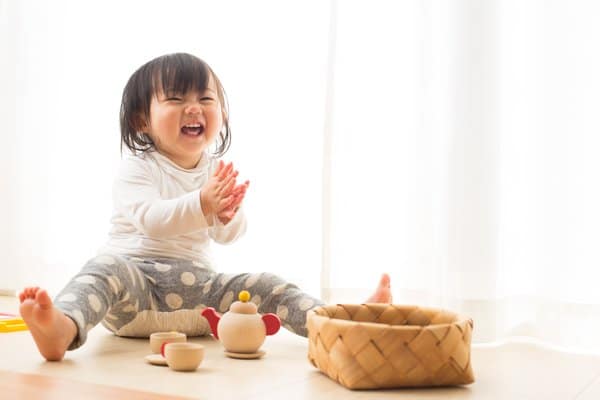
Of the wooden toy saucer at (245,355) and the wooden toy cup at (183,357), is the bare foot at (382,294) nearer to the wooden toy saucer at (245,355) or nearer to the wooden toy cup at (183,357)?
the wooden toy saucer at (245,355)

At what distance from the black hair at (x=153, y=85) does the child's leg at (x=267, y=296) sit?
316 mm

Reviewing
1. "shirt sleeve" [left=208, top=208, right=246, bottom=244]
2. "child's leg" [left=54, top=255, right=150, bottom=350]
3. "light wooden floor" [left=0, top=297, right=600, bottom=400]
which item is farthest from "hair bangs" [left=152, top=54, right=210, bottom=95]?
"light wooden floor" [left=0, top=297, right=600, bottom=400]

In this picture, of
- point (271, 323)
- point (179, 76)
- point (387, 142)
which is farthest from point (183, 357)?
point (387, 142)

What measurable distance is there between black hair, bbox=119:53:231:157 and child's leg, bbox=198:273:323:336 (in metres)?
0.32

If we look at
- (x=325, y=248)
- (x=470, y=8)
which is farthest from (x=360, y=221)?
(x=470, y=8)

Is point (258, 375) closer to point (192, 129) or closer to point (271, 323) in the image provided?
point (271, 323)

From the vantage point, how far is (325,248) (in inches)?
70.3

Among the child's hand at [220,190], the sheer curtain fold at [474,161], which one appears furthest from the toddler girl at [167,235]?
the sheer curtain fold at [474,161]

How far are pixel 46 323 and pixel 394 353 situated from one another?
0.46 metres

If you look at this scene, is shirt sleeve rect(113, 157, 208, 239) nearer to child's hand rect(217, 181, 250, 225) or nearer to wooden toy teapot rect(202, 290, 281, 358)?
child's hand rect(217, 181, 250, 225)

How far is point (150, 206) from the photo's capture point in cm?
146

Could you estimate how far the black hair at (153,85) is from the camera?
162cm

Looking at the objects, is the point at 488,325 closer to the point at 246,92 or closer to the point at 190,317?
the point at 190,317

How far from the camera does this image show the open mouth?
1604mm
